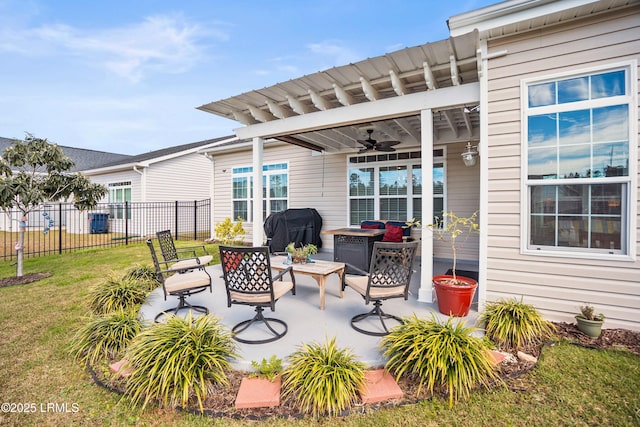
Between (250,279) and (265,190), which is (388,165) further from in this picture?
(250,279)

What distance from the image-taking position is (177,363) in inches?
86.5

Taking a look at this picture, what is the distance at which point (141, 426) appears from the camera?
1965 mm

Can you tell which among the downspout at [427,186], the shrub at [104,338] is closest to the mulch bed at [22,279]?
the shrub at [104,338]

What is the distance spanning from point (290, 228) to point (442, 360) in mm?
5304

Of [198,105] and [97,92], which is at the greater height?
[97,92]

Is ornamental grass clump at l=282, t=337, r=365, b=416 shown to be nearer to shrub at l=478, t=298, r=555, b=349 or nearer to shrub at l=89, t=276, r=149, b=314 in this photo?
shrub at l=478, t=298, r=555, b=349

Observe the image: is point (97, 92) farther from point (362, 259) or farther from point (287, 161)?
point (362, 259)

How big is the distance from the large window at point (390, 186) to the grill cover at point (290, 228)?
45.6 inches

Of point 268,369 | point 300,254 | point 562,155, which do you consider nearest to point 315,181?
point 300,254

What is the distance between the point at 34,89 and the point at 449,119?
1624 centimetres

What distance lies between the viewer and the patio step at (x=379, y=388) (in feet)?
6.98

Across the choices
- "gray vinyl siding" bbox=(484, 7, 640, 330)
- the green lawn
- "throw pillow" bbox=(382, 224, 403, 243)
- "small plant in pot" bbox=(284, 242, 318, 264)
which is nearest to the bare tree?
the green lawn

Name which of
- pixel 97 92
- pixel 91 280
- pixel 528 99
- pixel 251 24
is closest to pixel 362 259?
Result: pixel 528 99

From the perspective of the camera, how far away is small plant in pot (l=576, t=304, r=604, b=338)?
2958mm
